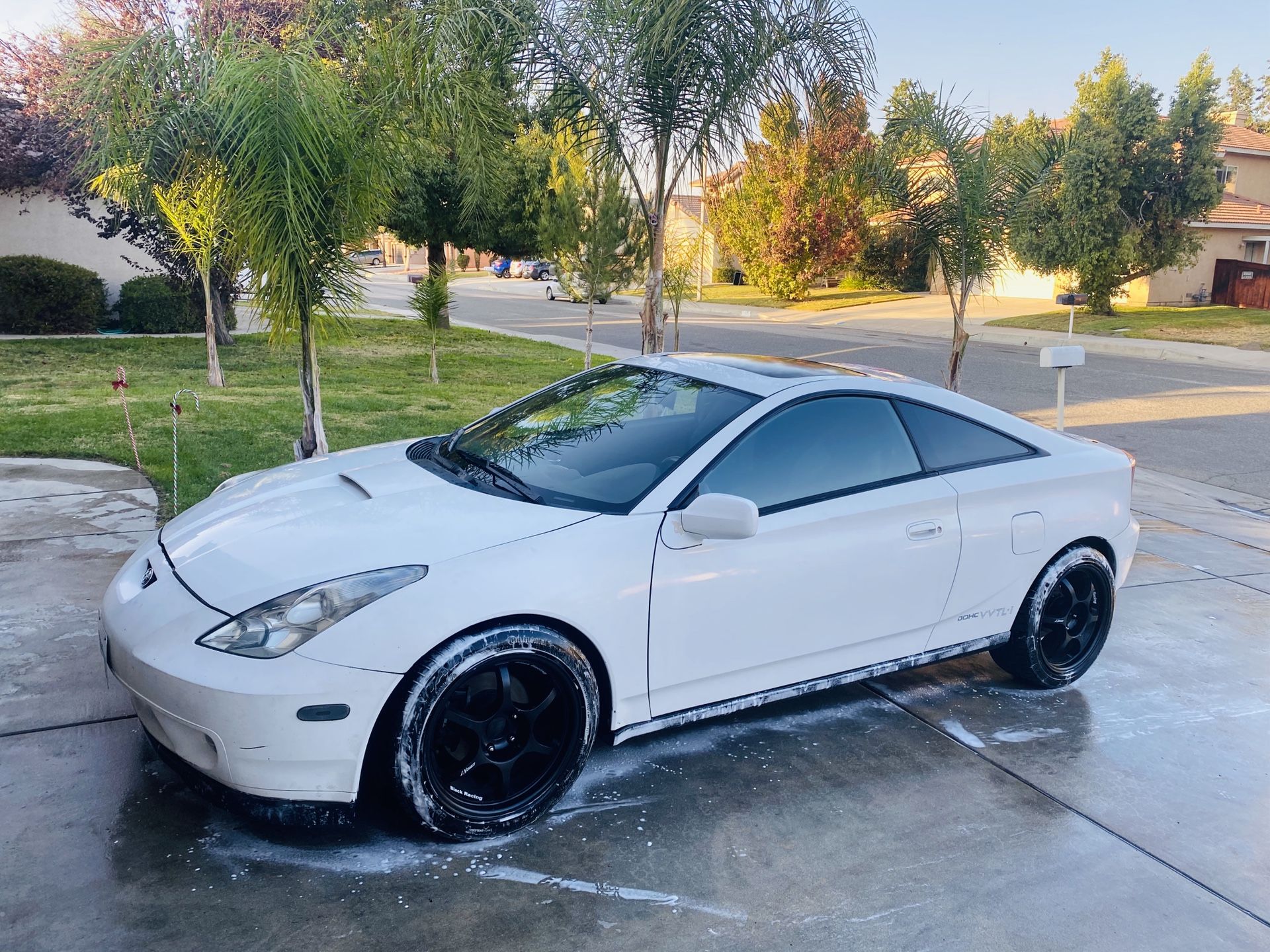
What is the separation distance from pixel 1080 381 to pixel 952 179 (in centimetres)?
887

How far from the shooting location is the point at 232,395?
473 inches

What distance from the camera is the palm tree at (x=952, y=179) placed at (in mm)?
9352

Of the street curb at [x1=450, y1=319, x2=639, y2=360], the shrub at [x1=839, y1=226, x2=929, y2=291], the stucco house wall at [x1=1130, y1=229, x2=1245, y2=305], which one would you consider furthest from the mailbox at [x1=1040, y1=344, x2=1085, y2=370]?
the stucco house wall at [x1=1130, y1=229, x2=1245, y2=305]

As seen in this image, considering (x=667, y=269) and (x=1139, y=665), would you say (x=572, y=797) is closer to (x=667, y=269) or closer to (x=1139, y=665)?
(x=1139, y=665)

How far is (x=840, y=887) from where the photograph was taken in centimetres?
313

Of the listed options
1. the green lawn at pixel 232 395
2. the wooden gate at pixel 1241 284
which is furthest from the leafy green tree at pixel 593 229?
the wooden gate at pixel 1241 284

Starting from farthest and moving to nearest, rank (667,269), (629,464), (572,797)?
(667,269) < (629,464) < (572,797)

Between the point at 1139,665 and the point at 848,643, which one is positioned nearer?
the point at 848,643

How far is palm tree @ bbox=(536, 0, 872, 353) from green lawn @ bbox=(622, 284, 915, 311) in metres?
26.0

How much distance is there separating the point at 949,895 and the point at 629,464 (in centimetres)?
179

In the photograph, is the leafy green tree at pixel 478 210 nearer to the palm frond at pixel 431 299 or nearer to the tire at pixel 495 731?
the palm frond at pixel 431 299

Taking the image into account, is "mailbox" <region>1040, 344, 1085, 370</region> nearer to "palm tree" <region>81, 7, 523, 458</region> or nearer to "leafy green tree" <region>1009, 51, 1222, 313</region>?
"palm tree" <region>81, 7, 523, 458</region>

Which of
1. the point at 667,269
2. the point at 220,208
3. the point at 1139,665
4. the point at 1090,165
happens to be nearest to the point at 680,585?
the point at 1139,665

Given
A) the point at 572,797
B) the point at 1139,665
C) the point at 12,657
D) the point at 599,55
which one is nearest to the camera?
the point at 572,797
